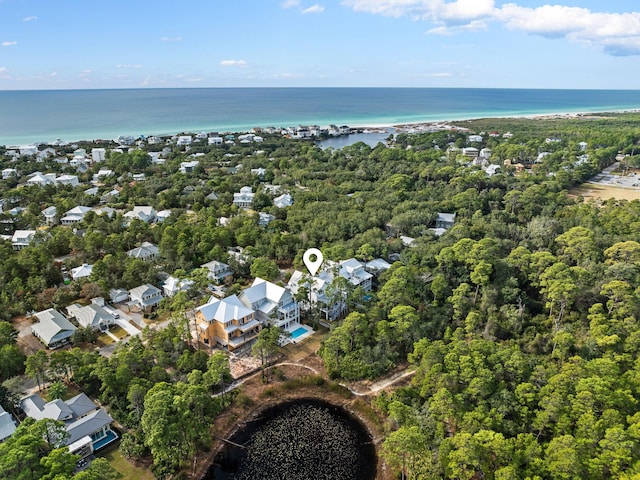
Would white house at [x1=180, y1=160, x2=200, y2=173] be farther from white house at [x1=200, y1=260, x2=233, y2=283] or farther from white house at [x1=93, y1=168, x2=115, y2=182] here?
white house at [x1=200, y1=260, x2=233, y2=283]

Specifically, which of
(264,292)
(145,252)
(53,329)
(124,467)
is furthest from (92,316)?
(124,467)

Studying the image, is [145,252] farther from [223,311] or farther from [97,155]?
[97,155]

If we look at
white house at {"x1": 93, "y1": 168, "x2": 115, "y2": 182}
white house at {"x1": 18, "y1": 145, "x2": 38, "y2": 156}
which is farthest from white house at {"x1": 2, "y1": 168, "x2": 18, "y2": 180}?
white house at {"x1": 18, "y1": 145, "x2": 38, "y2": 156}

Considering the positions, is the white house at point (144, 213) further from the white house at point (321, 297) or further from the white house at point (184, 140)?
the white house at point (184, 140)

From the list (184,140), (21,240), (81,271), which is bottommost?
(81,271)

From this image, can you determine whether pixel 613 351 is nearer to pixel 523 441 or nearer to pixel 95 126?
pixel 523 441

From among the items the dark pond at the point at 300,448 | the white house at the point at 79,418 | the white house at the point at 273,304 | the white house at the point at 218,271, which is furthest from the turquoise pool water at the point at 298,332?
the white house at the point at 79,418

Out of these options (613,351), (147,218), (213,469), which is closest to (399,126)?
(147,218)
